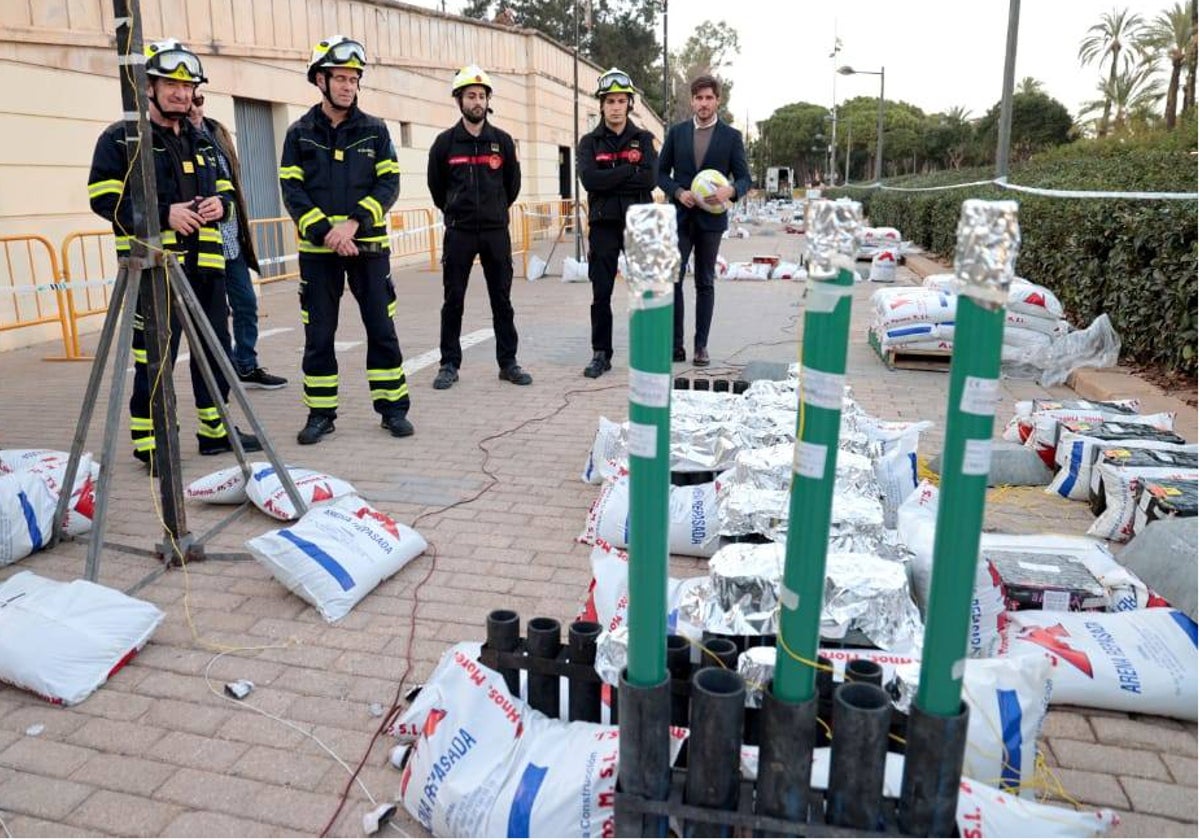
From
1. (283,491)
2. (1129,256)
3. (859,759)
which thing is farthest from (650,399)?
(1129,256)

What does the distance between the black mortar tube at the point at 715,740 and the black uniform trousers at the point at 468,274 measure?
16.7ft

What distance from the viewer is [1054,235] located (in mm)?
8883

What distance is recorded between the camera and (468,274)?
6.83 meters

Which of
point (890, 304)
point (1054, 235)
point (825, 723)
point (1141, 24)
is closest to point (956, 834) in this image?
point (825, 723)

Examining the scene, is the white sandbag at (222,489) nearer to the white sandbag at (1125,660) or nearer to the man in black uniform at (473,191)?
the man in black uniform at (473,191)

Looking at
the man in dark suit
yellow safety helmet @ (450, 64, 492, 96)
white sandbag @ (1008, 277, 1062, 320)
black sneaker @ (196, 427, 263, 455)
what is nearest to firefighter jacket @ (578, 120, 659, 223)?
the man in dark suit

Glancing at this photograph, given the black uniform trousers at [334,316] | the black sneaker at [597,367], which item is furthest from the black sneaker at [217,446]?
the black sneaker at [597,367]

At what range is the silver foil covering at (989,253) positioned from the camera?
5.36 feet

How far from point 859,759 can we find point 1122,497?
2.64 m

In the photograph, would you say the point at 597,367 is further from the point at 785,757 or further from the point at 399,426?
the point at 785,757

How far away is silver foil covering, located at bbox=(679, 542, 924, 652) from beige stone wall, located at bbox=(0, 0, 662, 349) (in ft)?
29.2

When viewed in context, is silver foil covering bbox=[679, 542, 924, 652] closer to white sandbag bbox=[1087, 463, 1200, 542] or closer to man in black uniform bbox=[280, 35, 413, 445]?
white sandbag bbox=[1087, 463, 1200, 542]

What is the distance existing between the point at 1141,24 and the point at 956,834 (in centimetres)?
6007

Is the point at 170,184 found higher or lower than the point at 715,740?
higher
